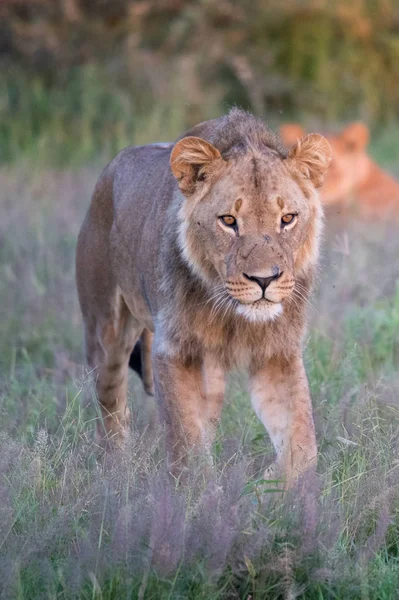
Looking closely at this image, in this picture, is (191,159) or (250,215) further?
(191,159)

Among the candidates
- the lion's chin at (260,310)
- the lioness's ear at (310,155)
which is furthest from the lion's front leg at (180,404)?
the lioness's ear at (310,155)

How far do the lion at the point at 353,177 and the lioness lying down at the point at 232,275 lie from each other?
6088 mm

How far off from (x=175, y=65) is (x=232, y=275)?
932 cm

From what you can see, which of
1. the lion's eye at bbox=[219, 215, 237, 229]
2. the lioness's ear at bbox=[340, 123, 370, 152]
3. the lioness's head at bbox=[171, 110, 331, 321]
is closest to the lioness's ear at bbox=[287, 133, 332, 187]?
the lioness's head at bbox=[171, 110, 331, 321]

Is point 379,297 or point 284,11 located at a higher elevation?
point 284,11

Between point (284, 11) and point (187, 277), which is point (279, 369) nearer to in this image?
point (187, 277)

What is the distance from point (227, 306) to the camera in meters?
3.71

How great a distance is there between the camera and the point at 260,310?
11.7 feet

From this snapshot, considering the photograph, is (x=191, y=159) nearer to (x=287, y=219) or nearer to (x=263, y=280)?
(x=287, y=219)

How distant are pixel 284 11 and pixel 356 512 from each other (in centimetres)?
1162

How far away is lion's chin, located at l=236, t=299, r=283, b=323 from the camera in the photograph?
11.6 ft

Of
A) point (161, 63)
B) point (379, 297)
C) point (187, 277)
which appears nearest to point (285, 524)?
point (187, 277)

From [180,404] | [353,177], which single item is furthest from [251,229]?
[353,177]

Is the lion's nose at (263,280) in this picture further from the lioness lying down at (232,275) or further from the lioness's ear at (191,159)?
the lioness's ear at (191,159)
